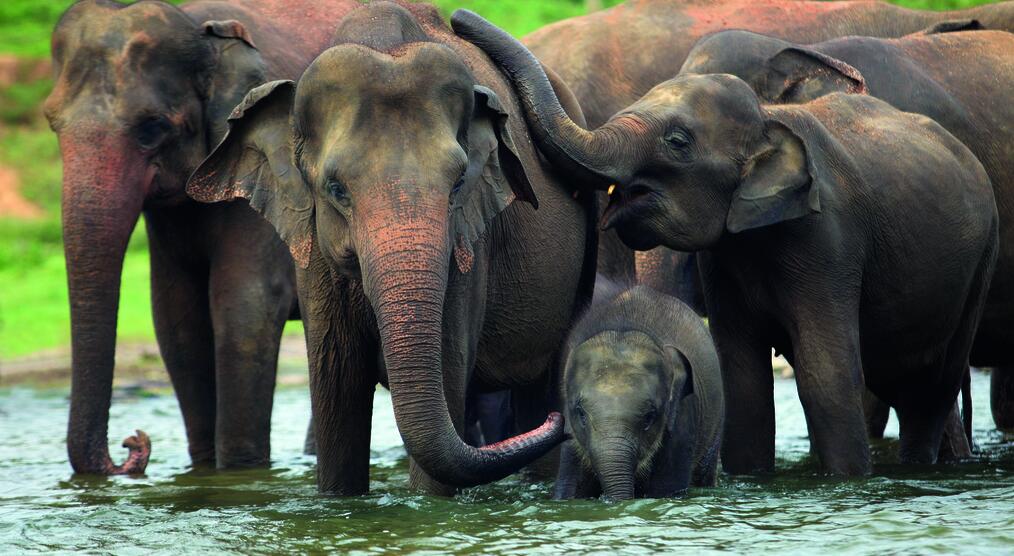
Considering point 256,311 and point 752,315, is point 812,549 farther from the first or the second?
point 256,311

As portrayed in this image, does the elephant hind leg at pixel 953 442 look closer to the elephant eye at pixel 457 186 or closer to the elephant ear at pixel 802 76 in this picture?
the elephant ear at pixel 802 76

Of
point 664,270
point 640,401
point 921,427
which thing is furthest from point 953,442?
point 640,401

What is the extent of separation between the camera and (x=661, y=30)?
11.0 m

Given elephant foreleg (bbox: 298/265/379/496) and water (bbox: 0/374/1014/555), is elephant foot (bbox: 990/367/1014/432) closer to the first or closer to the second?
water (bbox: 0/374/1014/555)

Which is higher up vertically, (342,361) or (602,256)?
(602,256)

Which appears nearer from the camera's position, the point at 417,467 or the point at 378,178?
the point at 378,178

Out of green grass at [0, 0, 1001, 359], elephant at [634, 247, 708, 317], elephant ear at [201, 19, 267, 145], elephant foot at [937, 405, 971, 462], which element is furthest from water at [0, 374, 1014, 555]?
green grass at [0, 0, 1001, 359]

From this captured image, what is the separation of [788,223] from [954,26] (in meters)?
3.59

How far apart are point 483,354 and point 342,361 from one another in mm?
943

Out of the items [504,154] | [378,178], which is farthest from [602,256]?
[378,178]

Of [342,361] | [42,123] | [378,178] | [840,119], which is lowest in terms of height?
[342,361]

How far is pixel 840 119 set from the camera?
830 centimetres

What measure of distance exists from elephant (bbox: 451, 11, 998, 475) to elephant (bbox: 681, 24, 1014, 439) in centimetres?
65

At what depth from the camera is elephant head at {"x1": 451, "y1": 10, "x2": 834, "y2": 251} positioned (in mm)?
7590
